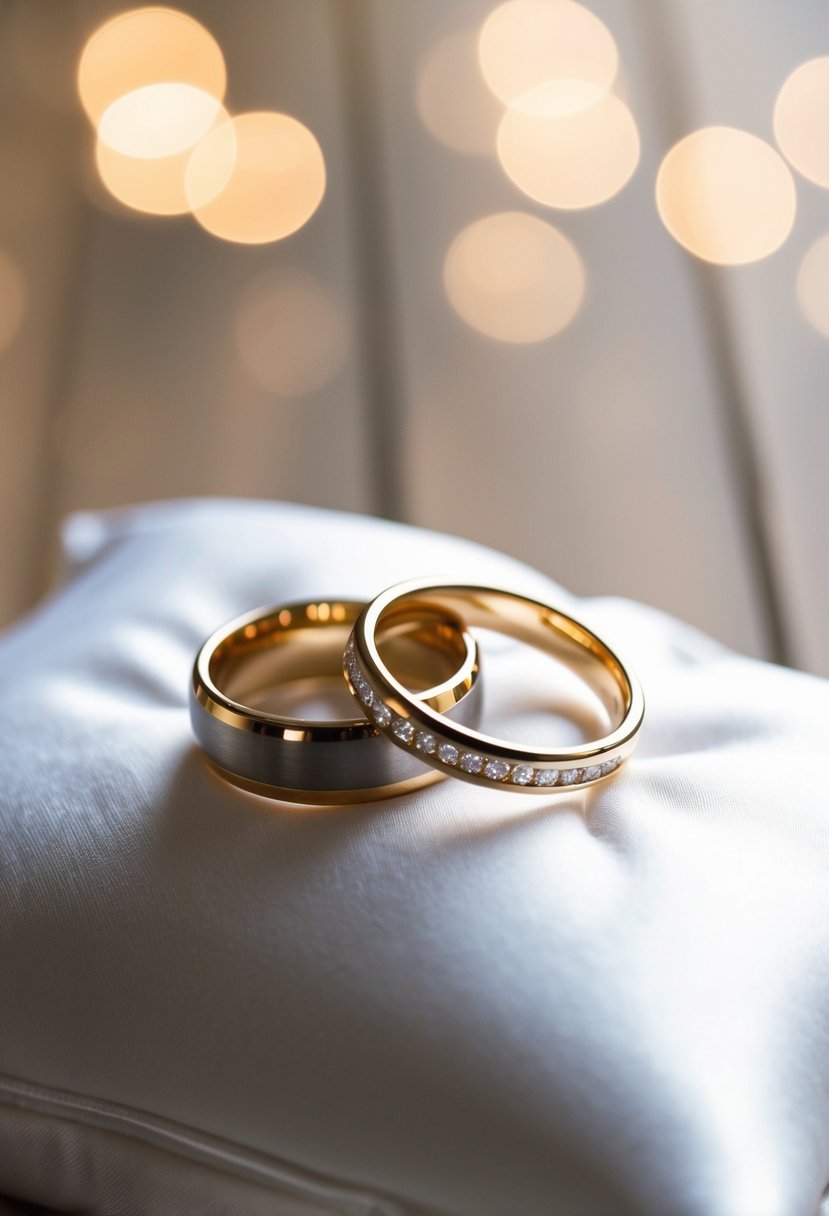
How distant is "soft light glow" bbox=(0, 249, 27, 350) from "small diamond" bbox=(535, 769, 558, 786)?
37.9 inches

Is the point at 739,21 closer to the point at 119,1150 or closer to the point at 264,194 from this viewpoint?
the point at 264,194

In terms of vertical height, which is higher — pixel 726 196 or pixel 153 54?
pixel 153 54

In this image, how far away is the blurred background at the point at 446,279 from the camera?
972 mm

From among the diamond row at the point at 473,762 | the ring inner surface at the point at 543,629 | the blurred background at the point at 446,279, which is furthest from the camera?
the blurred background at the point at 446,279

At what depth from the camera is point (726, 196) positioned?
1051 millimetres

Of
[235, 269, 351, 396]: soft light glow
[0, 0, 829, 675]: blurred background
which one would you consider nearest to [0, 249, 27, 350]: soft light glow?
[0, 0, 829, 675]: blurred background

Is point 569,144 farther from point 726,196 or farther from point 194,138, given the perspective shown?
point 194,138

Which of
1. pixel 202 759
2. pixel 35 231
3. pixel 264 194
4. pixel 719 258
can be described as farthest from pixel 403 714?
pixel 35 231

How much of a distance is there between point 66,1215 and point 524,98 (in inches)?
43.1

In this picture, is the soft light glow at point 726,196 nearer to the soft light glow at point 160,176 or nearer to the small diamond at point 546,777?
the soft light glow at point 160,176

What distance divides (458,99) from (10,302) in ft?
1.82

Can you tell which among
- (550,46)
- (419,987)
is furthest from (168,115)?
(419,987)

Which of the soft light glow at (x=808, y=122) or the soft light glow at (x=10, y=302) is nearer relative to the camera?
the soft light glow at (x=808, y=122)

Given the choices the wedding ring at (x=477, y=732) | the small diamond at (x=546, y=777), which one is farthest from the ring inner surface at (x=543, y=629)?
the small diamond at (x=546, y=777)
